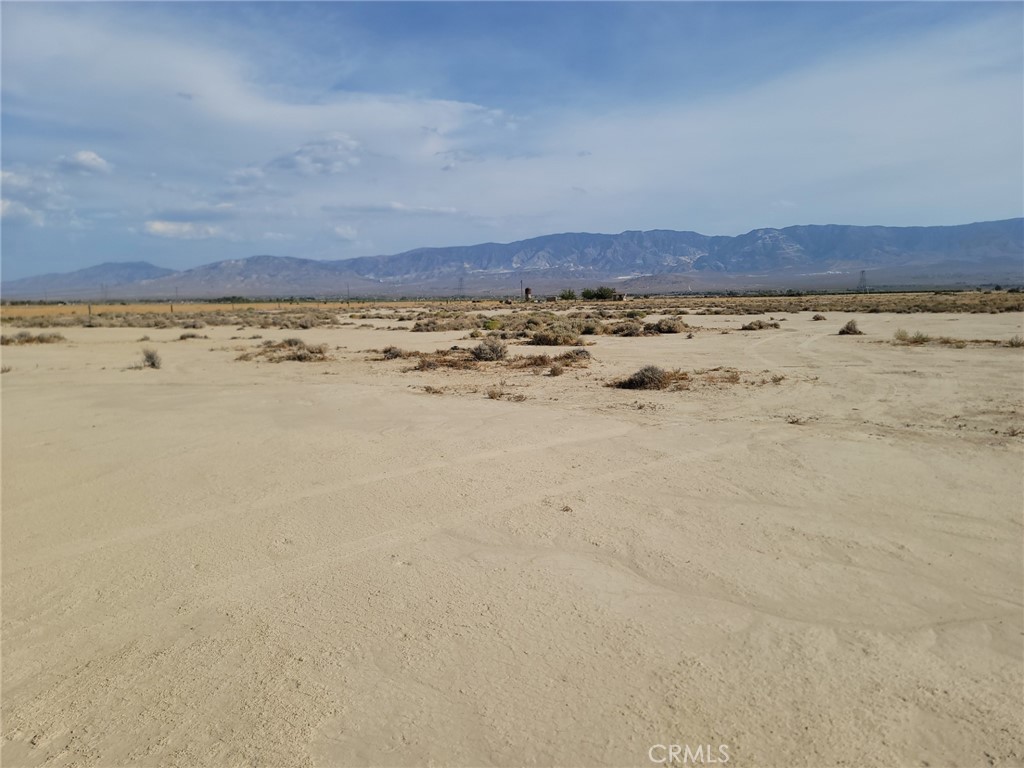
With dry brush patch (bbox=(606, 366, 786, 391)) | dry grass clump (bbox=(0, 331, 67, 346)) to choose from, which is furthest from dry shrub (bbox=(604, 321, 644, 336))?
dry grass clump (bbox=(0, 331, 67, 346))

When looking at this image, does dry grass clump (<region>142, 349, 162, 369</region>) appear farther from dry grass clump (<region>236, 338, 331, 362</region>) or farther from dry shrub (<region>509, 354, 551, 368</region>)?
dry shrub (<region>509, 354, 551, 368</region>)

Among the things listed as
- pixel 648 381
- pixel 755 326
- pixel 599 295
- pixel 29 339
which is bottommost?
pixel 599 295

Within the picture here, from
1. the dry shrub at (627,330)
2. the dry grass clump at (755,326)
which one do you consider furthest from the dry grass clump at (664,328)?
the dry grass clump at (755,326)

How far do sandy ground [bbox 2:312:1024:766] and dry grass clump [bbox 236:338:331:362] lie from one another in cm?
911

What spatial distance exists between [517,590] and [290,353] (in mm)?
16751

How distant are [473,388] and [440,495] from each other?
6490mm

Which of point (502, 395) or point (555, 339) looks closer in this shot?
point (502, 395)

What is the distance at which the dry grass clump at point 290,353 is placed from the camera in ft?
61.2

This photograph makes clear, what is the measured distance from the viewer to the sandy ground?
121 inches

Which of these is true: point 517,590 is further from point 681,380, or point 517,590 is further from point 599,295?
point 599,295

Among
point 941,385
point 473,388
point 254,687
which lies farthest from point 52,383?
point 941,385

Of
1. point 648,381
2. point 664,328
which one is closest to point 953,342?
point 664,328

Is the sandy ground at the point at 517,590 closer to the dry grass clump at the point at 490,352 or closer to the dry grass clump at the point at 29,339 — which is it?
the dry grass clump at the point at 490,352

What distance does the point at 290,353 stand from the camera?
19.5 meters
